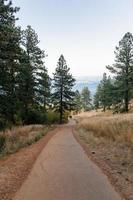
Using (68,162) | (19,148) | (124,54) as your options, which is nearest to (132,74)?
(124,54)

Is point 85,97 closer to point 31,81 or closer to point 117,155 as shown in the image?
point 31,81

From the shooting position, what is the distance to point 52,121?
6341cm

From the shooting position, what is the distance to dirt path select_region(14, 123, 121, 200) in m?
8.30

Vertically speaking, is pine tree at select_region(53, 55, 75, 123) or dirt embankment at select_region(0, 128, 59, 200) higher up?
pine tree at select_region(53, 55, 75, 123)

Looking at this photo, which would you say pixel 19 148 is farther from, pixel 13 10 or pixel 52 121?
pixel 52 121

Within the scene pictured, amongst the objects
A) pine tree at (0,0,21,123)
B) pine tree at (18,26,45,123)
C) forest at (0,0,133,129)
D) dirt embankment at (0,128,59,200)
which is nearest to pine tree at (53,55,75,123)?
forest at (0,0,133,129)

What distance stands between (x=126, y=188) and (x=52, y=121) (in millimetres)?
54522

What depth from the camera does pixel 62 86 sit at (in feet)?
219

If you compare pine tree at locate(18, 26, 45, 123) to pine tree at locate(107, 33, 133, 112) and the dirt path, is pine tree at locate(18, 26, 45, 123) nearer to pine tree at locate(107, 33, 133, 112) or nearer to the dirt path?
pine tree at locate(107, 33, 133, 112)

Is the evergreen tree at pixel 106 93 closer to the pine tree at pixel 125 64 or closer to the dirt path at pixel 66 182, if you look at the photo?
the pine tree at pixel 125 64

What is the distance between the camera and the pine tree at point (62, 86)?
66312 millimetres

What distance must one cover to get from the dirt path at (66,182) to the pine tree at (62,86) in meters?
52.5

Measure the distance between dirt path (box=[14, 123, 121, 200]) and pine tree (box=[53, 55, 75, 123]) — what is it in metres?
52.5

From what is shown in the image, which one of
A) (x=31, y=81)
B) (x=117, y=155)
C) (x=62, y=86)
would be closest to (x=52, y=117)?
(x=62, y=86)
